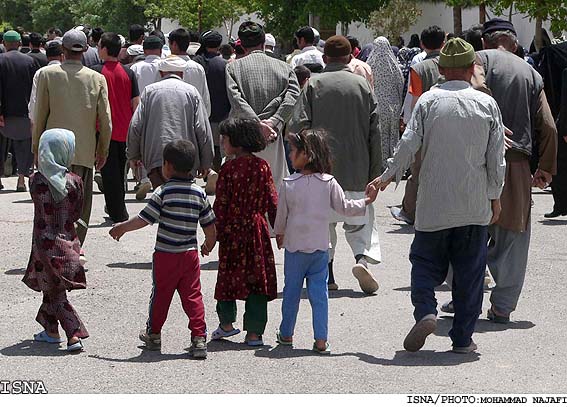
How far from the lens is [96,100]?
432 inches

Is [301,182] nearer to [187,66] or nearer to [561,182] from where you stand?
[187,66]

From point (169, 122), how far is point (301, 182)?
9.27 feet

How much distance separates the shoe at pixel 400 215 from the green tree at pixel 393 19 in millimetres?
41772

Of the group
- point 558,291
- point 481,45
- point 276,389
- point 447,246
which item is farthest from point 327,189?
point 481,45

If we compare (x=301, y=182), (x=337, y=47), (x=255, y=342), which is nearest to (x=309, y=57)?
(x=337, y=47)

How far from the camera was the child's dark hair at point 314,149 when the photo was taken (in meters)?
8.20

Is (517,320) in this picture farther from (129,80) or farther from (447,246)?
(129,80)

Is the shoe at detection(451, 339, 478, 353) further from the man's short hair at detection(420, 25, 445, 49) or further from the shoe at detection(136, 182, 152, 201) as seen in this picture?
the shoe at detection(136, 182, 152, 201)

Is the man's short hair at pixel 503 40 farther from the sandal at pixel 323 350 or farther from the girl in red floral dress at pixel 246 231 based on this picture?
the sandal at pixel 323 350

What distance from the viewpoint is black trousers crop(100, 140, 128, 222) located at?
1296 cm

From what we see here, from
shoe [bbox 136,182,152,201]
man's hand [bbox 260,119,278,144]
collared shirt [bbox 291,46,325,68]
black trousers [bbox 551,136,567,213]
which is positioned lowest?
shoe [bbox 136,182,152,201]

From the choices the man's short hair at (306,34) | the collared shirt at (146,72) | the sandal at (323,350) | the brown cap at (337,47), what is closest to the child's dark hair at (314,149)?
the sandal at (323,350)

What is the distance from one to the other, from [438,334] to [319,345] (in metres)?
1.06

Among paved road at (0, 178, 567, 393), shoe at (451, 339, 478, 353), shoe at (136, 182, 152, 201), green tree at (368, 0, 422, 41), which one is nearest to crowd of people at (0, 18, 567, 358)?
shoe at (451, 339, 478, 353)
